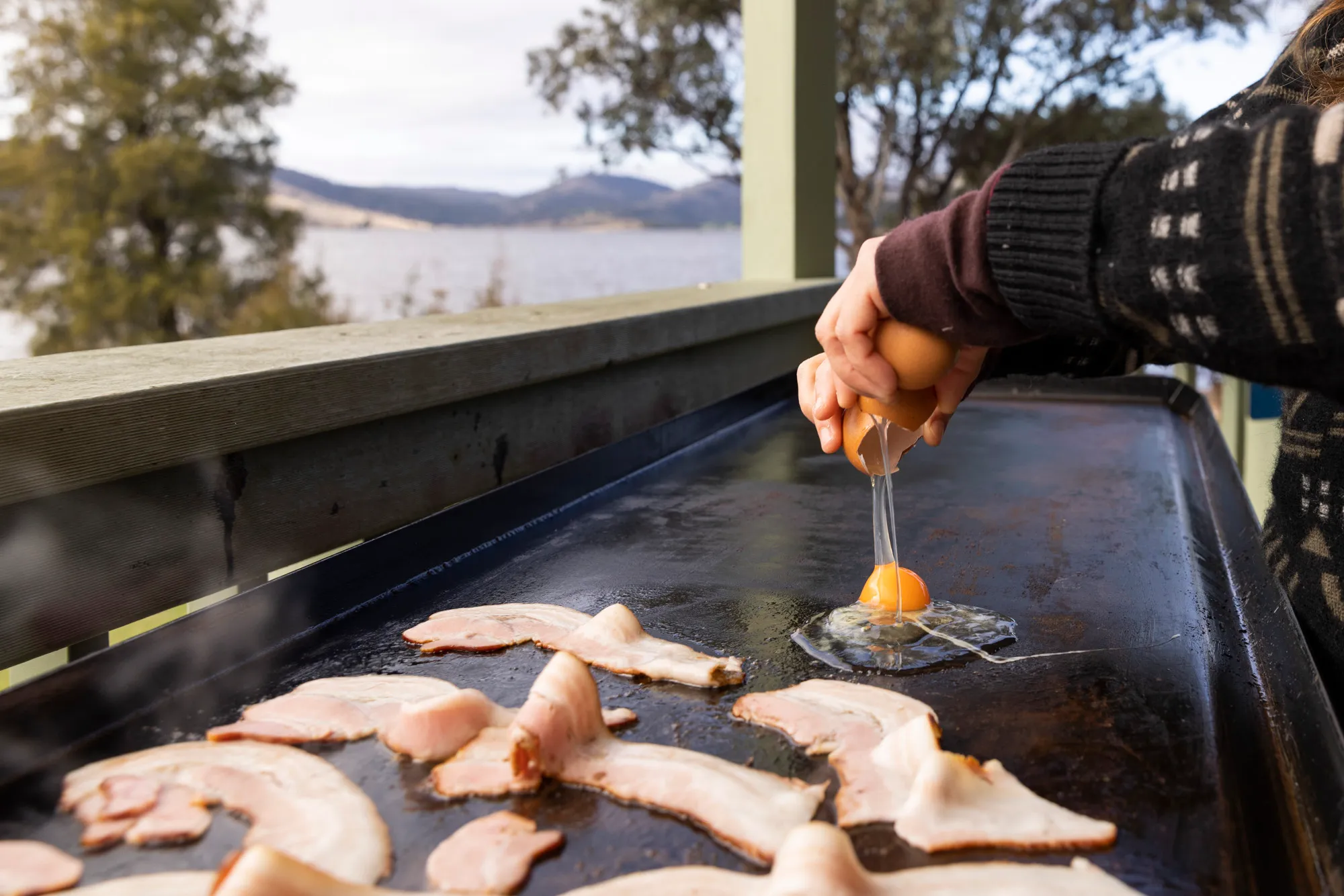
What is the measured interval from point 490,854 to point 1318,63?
134cm

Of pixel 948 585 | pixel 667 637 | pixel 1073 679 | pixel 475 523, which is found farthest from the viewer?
pixel 475 523

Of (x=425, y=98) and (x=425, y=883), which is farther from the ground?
(x=425, y=98)

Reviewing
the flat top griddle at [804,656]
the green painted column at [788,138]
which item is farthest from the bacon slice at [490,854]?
the green painted column at [788,138]

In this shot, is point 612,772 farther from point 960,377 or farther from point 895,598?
point 960,377

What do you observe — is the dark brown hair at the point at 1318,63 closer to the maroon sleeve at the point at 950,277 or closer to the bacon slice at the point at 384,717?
the maroon sleeve at the point at 950,277

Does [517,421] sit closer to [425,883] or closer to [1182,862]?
[425,883]

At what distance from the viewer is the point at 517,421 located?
7.42ft

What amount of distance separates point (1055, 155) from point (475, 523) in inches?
39.5

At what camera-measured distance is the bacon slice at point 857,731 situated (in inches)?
33.3

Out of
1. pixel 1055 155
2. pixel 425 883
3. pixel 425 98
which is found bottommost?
pixel 425 883

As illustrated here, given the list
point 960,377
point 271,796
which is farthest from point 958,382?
point 271,796

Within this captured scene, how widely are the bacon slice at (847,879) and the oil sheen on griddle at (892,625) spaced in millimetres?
412

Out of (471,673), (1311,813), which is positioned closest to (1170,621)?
(1311,813)

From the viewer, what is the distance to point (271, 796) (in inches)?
34.0
